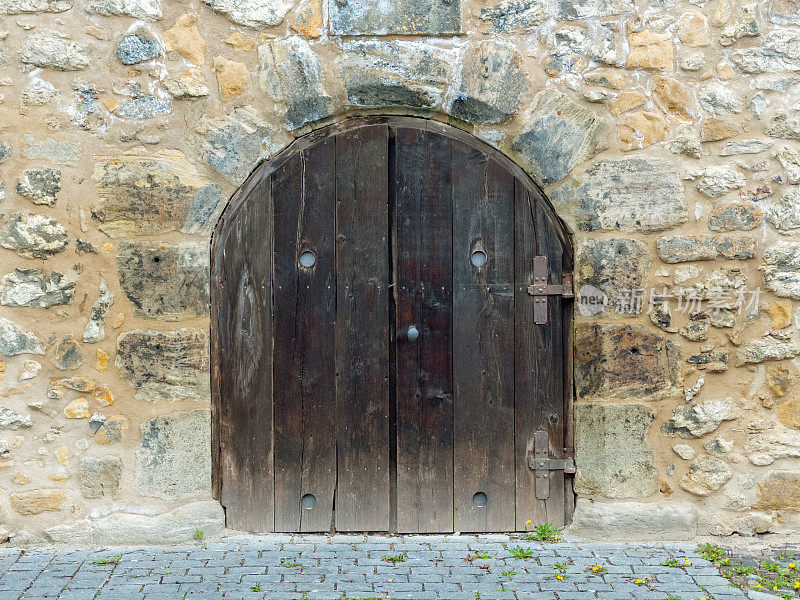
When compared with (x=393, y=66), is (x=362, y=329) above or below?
below

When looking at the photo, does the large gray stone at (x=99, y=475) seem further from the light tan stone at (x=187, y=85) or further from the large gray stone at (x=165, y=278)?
the light tan stone at (x=187, y=85)

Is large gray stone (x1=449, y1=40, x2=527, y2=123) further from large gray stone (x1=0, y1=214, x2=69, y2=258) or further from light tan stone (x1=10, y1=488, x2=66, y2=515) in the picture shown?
light tan stone (x1=10, y1=488, x2=66, y2=515)

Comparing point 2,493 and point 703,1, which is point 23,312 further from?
point 703,1

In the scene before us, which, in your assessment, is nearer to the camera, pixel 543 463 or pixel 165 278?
pixel 165 278

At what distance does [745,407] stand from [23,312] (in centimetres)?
302

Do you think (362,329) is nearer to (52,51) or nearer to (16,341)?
(16,341)

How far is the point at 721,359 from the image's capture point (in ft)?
10.6

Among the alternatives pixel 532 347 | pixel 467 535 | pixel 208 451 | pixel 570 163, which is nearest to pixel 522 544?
pixel 467 535

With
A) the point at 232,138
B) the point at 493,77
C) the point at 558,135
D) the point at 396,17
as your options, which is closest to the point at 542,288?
the point at 558,135

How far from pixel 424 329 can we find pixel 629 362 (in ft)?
2.88

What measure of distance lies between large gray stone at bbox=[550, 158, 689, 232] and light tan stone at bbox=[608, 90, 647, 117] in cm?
22

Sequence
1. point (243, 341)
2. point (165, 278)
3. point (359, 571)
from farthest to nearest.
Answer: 1. point (243, 341)
2. point (165, 278)
3. point (359, 571)

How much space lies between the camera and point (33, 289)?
3.13 metres

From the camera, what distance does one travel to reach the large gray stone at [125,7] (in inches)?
122
